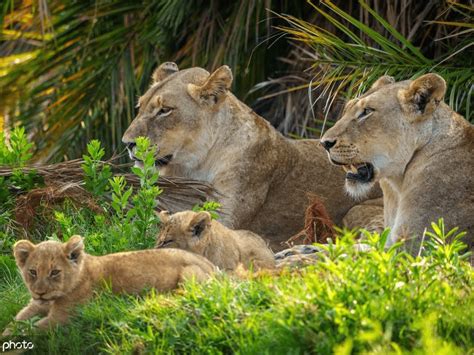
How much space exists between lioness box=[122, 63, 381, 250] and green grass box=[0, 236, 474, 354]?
2810 mm

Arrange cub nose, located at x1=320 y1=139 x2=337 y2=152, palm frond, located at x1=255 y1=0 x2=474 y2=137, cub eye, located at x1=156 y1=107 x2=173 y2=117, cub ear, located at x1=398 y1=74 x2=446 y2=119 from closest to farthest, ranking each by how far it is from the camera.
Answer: cub ear, located at x1=398 y1=74 x2=446 y2=119 → cub nose, located at x1=320 y1=139 x2=337 y2=152 → cub eye, located at x1=156 y1=107 x2=173 y2=117 → palm frond, located at x1=255 y1=0 x2=474 y2=137

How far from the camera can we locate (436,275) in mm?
5438

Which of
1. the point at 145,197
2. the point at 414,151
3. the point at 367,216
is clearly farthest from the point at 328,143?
the point at 367,216

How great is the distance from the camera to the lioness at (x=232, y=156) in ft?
29.1

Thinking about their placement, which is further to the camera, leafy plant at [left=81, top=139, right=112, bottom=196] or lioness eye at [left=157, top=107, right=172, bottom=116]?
lioness eye at [left=157, top=107, right=172, bottom=116]

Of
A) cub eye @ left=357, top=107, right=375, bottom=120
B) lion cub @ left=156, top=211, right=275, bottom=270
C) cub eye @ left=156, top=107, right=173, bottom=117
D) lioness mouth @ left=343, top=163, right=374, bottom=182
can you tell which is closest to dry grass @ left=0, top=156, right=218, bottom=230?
cub eye @ left=156, top=107, right=173, bottom=117

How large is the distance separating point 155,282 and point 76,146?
701cm

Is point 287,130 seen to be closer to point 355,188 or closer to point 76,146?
point 76,146

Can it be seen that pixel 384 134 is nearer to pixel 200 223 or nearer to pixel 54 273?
pixel 200 223

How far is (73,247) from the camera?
617 centimetres

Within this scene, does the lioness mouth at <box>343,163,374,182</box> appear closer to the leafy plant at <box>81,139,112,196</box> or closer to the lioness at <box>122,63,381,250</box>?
the lioness at <box>122,63,381,250</box>

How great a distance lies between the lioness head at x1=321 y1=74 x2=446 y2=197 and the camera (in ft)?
24.4

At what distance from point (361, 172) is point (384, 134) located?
271 mm

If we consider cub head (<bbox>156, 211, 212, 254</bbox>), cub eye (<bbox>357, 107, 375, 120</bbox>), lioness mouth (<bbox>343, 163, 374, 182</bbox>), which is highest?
cub eye (<bbox>357, 107, 375, 120</bbox>)
